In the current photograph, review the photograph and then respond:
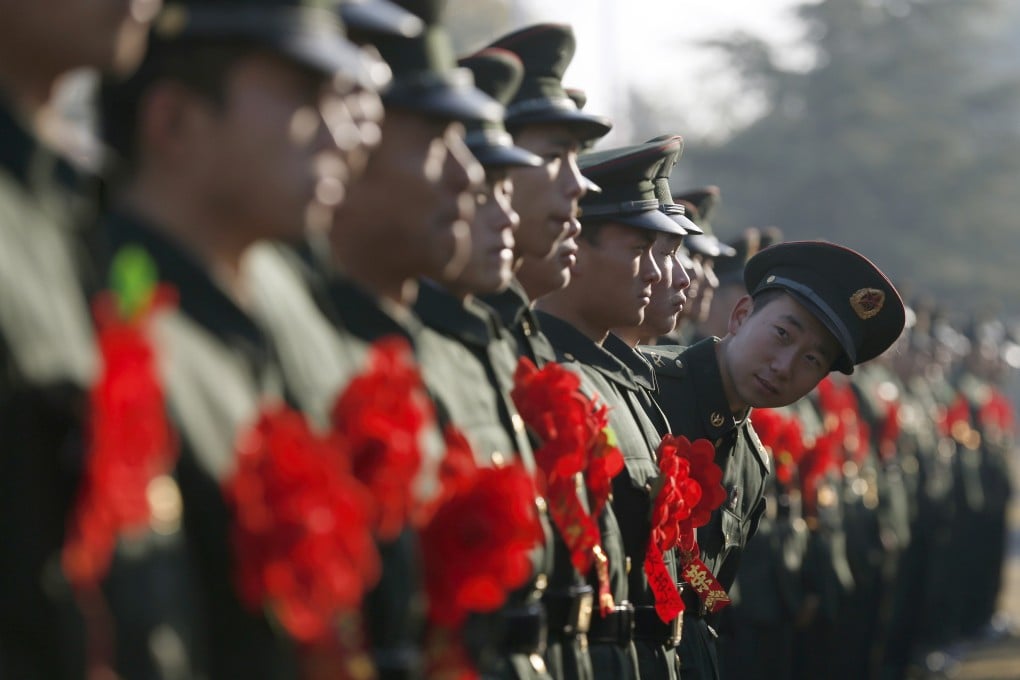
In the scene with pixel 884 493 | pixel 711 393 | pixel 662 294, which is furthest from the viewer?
pixel 884 493

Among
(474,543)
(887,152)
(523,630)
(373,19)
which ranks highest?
(887,152)

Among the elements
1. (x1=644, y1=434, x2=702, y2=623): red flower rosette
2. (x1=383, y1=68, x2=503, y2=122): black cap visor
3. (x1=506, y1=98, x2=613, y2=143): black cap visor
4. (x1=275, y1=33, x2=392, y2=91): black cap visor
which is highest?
(x1=506, y1=98, x2=613, y2=143): black cap visor

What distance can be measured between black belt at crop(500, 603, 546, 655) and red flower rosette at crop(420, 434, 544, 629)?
661mm

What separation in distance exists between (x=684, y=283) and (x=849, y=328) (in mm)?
758

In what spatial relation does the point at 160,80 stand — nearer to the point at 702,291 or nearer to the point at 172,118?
the point at 172,118

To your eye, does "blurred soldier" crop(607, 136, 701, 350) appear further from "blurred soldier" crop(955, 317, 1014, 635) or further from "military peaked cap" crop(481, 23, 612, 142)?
"blurred soldier" crop(955, 317, 1014, 635)

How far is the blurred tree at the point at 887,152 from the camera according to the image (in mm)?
39406

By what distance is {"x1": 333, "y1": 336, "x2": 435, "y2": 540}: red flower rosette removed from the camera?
3623 mm

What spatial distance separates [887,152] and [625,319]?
33.8 metres

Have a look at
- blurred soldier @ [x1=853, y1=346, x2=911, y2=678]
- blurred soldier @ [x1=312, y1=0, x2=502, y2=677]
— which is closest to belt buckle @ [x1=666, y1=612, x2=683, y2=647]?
blurred soldier @ [x1=312, y1=0, x2=502, y2=677]

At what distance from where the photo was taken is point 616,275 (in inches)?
256

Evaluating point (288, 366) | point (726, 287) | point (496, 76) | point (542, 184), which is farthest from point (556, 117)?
point (726, 287)

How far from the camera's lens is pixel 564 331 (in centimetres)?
639

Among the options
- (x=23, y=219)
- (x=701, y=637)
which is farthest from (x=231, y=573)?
(x=701, y=637)
